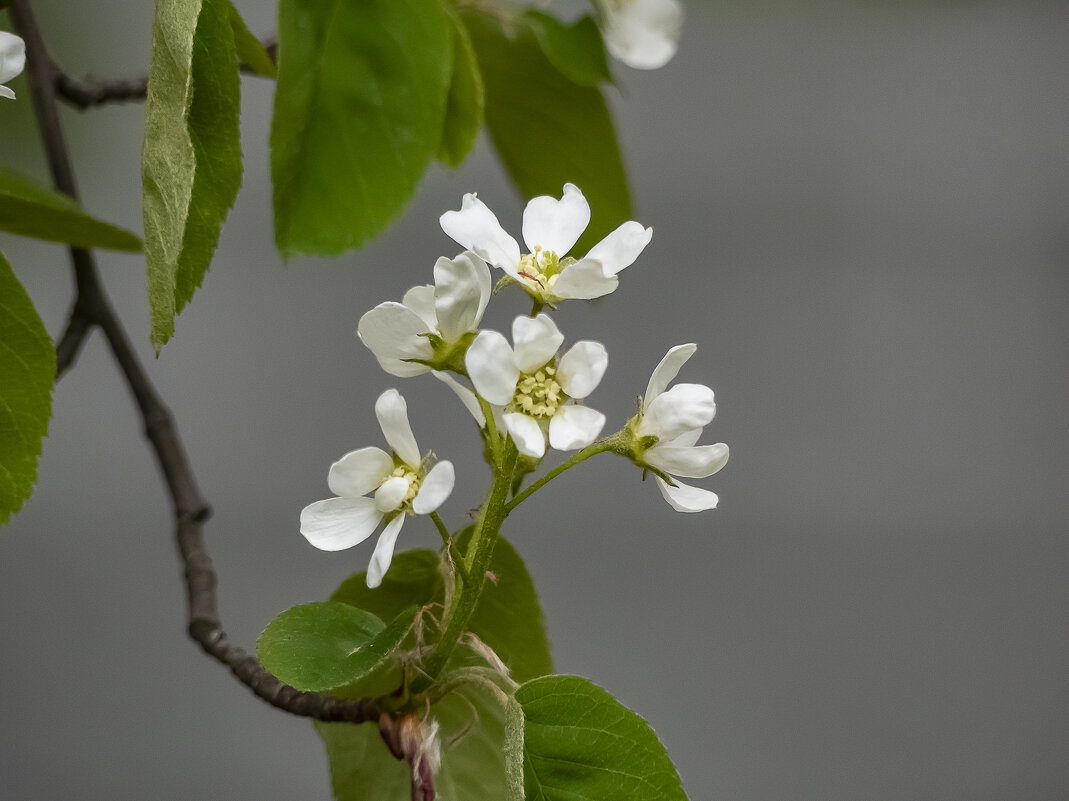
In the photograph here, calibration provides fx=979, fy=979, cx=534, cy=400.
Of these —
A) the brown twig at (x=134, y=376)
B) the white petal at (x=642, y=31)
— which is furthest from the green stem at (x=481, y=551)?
the white petal at (x=642, y=31)

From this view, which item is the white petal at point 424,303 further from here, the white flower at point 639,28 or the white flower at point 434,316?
the white flower at point 639,28

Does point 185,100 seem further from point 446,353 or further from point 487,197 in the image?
point 487,197

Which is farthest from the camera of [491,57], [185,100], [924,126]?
[924,126]

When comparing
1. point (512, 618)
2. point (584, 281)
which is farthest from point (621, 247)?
point (512, 618)

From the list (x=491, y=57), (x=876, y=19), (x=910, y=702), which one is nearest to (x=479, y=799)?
(x=491, y=57)

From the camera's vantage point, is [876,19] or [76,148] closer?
[76,148]

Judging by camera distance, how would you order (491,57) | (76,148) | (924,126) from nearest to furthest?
(491,57)
(76,148)
(924,126)

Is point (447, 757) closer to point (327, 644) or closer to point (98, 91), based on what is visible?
point (327, 644)
